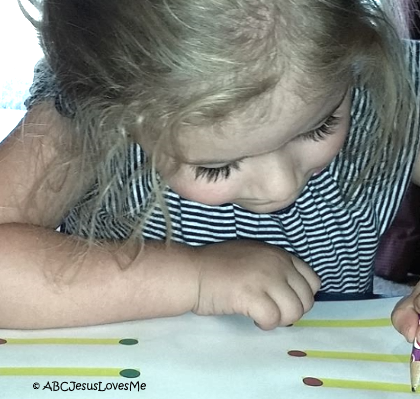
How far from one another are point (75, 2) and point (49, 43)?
0.20ft

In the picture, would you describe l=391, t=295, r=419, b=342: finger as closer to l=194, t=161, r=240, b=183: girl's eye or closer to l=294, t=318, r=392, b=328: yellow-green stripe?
l=294, t=318, r=392, b=328: yellow-green stripe

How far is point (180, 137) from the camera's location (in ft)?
1.64

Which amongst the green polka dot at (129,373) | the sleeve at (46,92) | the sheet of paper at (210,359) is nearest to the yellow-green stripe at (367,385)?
the sheet of paper at (210,359)

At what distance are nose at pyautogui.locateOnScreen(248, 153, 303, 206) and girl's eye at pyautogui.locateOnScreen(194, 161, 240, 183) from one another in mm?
20

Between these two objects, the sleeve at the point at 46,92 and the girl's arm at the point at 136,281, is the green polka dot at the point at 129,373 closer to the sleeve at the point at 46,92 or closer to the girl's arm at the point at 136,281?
the girl's arm at the point at 136,281

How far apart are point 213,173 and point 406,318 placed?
172mm

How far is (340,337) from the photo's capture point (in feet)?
1.71

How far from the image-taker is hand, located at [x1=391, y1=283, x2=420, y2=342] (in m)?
0.52

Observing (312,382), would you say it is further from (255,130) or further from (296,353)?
(255,130)

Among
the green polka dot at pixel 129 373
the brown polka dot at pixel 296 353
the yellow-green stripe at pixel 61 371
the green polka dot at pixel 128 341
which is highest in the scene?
the brown polka dot at pixel 296 353

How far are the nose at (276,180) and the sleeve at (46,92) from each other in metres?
0.15

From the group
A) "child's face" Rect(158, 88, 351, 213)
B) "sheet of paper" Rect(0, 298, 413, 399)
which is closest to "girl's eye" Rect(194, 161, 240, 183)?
"child's face" Rect(158, 88, 351, 213)

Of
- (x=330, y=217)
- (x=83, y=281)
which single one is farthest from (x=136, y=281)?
(x=330, y=217)

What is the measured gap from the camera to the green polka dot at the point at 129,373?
45cm
